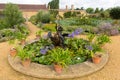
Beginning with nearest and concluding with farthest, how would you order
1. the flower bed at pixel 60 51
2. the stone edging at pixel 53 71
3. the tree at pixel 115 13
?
1. the stone edging at pixel 53 71
2. the flower bed at pixel 60 51
3. the tree at pixel 115 13

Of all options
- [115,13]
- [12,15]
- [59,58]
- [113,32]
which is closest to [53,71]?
[59,58]

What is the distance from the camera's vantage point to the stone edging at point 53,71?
8062mm

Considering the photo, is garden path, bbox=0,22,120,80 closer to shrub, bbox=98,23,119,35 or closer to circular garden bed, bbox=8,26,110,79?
circular garden bed, bbox=8,26,110,79

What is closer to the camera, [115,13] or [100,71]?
[100,71]

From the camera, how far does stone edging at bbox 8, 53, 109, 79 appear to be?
26.5ft

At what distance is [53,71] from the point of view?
8289 millimetres

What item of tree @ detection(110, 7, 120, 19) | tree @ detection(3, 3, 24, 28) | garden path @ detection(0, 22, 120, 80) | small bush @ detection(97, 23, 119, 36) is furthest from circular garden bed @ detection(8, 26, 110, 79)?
tree @ detection(110, 7, 120, 19)

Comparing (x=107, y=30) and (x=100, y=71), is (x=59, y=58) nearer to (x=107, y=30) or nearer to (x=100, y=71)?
(x=100, y=71)

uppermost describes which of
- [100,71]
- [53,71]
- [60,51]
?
[60,51]

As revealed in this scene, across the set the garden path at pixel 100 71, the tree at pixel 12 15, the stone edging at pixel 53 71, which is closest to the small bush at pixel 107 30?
the garden path at pixel 100 71

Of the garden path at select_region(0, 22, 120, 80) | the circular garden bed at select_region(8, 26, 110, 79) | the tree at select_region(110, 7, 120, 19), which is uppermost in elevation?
the tree at select_region(110, 7, 120, 19)

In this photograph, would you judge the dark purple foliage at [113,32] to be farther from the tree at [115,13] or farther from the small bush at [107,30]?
the tree at [115,13]

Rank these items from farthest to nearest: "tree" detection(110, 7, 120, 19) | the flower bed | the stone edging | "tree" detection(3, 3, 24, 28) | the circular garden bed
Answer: "tree" detection(110, 7, 120, 19), "tree" detection(3, 3, 24, 28), the flower bed, the circular garden bed, the stone edging

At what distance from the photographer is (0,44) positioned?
1173cm
